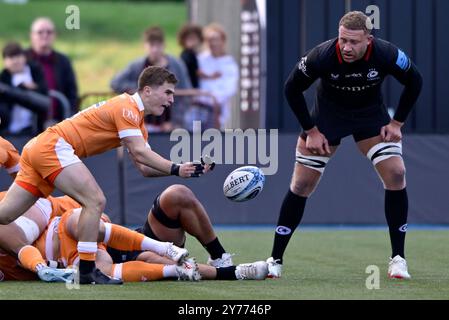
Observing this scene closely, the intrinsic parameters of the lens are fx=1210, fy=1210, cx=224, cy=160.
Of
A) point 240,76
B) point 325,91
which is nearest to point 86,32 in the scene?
point 240,76

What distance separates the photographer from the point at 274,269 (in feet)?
32.6

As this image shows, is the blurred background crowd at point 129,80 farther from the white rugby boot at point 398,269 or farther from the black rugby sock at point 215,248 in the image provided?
the white rugby boot at point 398,269

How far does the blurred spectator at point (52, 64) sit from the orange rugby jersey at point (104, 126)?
7.44 metres

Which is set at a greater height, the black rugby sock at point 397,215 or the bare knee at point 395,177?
the bare knee at point 395,177

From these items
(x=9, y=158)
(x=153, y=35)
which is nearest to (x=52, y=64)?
(x=153, y=35)

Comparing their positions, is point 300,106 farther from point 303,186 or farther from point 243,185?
point 243,185

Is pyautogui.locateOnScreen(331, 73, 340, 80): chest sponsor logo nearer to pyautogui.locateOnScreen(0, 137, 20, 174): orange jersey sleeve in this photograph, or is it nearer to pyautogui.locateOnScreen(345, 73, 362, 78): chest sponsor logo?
pyautogui.locateOnScreen(345, 73, 362, 78): chest sponsor logo

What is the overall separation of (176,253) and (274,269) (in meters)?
1.09

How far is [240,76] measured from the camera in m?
19.0

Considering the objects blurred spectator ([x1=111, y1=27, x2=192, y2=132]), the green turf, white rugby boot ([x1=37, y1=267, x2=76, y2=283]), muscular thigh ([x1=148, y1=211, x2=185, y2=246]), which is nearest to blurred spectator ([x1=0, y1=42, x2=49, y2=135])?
blurred spectator ([x1=111, y1=27, x2=192, y2=132])

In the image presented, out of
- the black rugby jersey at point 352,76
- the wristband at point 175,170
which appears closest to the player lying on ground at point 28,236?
the wristband at point 175,170

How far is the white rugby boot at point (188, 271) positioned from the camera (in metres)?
9.21
